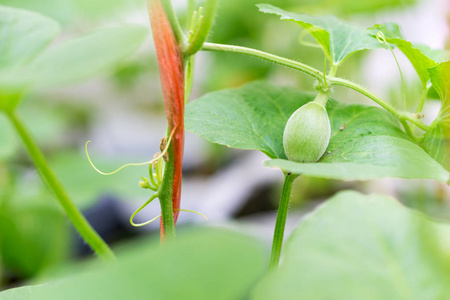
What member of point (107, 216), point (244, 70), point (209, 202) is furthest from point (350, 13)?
point (107, 216)

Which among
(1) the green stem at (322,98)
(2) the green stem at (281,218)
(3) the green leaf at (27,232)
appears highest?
(1) the green stem at (322,98)

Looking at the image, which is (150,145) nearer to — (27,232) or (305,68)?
(27,232)

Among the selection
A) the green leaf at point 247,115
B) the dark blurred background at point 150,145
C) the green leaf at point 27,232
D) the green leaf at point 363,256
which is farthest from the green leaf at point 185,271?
the green leaf at point 27,232

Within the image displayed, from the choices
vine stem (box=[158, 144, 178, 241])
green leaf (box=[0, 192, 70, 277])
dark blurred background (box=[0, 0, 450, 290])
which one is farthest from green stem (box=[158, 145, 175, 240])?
green leaf (box=[0, 192, 70, 277])

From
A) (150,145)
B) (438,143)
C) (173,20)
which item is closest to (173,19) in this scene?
(173,20)

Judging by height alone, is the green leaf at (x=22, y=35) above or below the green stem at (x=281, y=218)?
above

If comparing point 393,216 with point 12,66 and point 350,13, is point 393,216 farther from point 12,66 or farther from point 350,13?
point 350,13

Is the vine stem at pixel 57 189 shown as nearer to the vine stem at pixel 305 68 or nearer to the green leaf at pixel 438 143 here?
the vine stem at pixel 305 68
